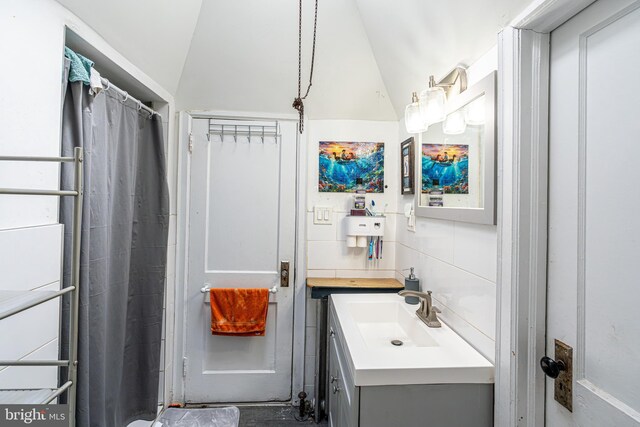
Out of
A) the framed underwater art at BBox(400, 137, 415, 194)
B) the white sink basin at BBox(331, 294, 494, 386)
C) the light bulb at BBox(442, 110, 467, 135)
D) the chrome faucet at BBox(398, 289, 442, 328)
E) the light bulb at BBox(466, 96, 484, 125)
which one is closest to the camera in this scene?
the white sink basin at BBox(331, 294, 494, 386)

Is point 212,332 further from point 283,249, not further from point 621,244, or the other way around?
point 621,244

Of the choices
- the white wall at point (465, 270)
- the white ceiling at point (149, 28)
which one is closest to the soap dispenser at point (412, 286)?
the white wall at point (465, 270)

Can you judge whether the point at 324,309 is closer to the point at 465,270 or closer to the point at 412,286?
the point at 412,286

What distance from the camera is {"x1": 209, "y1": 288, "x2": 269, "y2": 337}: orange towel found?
77.5 inches

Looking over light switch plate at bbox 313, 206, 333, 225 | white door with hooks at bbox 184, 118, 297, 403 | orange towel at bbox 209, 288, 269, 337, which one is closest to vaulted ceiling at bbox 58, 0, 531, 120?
white door with hooks at bbox 184, 118, 297, 403

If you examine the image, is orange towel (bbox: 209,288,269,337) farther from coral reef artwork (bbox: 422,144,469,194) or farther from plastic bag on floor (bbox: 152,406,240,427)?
coral reef artwork (bbox: 422,144,469,194)

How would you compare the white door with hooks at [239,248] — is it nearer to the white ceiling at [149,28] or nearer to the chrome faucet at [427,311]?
the white ceiling at [149,28]

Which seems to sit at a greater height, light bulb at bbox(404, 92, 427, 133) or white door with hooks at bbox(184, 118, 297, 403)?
light bulb at bbox(404, 92, 427, 133)

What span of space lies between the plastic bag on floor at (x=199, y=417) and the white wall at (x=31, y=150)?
108 centimetres

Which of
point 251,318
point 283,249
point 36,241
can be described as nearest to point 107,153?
point 36,241

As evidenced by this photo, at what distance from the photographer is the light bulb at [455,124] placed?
1.25m

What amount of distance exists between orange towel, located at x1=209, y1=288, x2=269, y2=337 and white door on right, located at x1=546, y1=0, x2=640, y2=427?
154cm

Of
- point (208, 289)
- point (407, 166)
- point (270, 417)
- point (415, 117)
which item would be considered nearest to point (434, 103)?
point (415, 117)

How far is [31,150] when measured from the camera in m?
0.94
